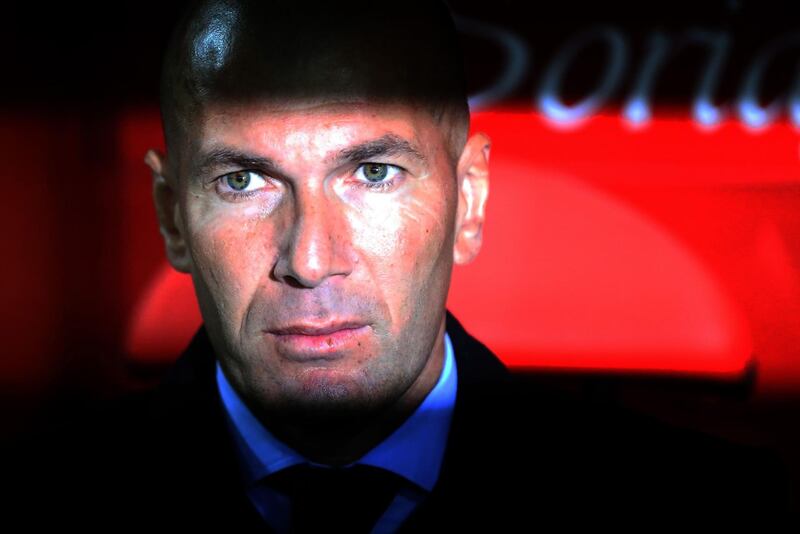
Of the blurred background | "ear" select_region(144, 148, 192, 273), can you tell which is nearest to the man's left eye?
"ear" select_region(144, 148, 192, 273)

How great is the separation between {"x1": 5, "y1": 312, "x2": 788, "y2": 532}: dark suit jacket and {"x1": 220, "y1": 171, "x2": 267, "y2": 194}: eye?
1.30ft

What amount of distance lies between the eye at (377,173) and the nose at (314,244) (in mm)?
67

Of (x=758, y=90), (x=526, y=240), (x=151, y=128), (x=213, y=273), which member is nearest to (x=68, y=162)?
(x=151, y=128)

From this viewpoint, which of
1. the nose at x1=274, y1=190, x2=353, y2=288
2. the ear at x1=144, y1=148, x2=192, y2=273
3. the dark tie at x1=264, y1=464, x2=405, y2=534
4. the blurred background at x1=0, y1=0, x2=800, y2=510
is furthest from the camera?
the blurred background at x1=0, y1=0, x2=800, y2=510

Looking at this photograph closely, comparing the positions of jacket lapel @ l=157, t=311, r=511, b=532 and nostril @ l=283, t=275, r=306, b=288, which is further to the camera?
jacket lapel @ l=157, t=311, r=511, b=532

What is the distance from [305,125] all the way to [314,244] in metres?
0.18

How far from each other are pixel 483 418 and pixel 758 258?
1584 mm

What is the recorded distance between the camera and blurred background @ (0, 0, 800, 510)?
9.15ft

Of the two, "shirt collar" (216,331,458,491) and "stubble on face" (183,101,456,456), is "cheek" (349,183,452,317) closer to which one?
"stubble on face" (183,101,456,456)

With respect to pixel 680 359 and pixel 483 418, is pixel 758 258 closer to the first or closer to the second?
pixel 680 359

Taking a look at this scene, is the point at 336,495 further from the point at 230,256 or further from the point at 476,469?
the point at 230,256

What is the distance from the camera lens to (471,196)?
5.55ft

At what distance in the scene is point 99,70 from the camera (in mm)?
2895

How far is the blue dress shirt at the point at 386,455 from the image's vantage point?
152 cm
